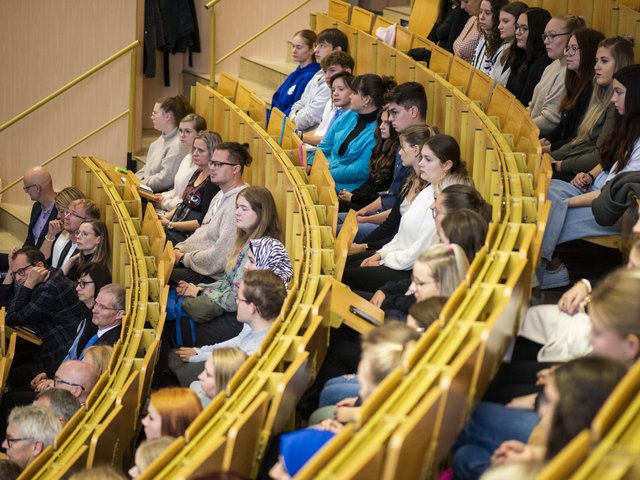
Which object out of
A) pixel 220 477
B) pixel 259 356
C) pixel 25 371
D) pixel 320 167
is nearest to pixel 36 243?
pixel 25 371

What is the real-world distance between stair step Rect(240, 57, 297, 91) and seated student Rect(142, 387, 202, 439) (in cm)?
211

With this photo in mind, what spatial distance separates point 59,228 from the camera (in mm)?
2592

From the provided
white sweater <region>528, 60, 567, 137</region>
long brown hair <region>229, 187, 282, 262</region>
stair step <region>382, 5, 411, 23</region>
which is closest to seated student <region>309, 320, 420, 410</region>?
long brown hair <region>229, 187, 282, 262</region>

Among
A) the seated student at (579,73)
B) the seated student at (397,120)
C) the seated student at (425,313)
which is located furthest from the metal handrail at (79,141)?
the seated student at (425,313)

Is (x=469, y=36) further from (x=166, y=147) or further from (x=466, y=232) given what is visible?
(x=466, y=232)

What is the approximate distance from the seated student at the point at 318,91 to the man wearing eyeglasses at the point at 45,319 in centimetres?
79

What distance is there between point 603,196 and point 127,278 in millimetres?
926

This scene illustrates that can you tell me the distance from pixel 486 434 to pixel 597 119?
3.28ft

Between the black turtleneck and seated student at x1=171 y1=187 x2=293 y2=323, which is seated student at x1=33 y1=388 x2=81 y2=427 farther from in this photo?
the black turtleneck

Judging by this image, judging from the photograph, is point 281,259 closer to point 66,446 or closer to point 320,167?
point 320,167

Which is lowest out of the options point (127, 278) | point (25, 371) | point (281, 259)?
point (25, 371)

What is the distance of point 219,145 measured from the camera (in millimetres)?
2230

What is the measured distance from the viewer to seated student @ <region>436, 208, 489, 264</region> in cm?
143

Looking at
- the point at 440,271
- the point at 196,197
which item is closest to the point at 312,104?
the point at 196,197
